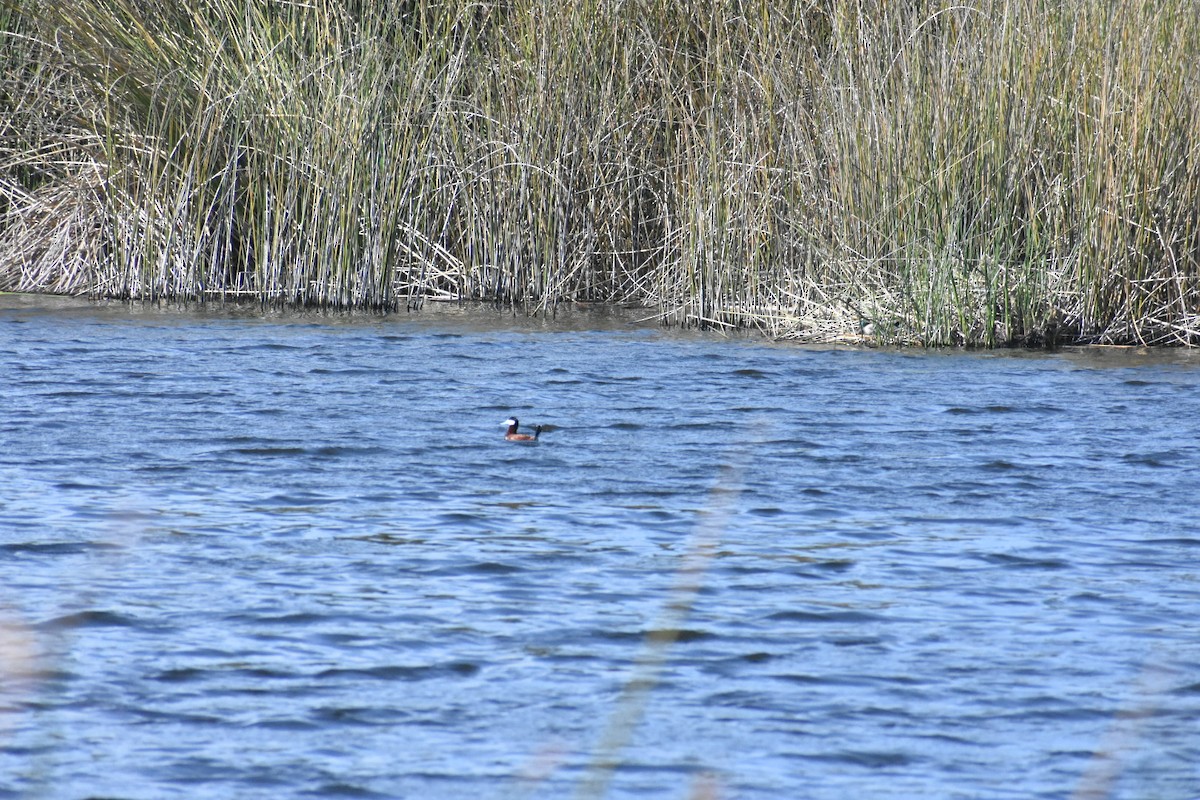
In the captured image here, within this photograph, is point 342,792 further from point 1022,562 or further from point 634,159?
point 634,159

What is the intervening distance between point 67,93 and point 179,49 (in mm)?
1041

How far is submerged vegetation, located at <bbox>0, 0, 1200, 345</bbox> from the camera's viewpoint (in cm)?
998

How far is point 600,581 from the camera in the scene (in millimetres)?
5465

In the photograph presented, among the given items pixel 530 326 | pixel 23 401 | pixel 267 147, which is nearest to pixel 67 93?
pixel 267 147

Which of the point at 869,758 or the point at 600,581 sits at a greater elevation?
the point at 600,581

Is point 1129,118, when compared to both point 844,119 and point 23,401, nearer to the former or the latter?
point 844,119

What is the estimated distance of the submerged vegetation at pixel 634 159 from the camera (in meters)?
9.98

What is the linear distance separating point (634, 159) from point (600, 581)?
22.5ft

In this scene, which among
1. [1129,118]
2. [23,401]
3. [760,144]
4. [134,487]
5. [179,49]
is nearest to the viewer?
[134,487]

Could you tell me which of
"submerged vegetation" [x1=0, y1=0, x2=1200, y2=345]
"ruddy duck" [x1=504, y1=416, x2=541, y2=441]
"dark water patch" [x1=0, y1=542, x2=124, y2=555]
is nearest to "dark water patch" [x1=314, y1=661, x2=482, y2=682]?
"dark water patch" [x1=0, y1=542, x2=124, y2=555]

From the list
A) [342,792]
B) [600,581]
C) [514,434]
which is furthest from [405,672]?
[514,434]

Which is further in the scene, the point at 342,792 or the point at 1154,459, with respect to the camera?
the point at 1154,459

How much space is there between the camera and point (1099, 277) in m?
10.0

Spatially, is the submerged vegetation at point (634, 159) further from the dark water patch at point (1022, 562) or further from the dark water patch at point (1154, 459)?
the dark water patch at point (1022, 562)
